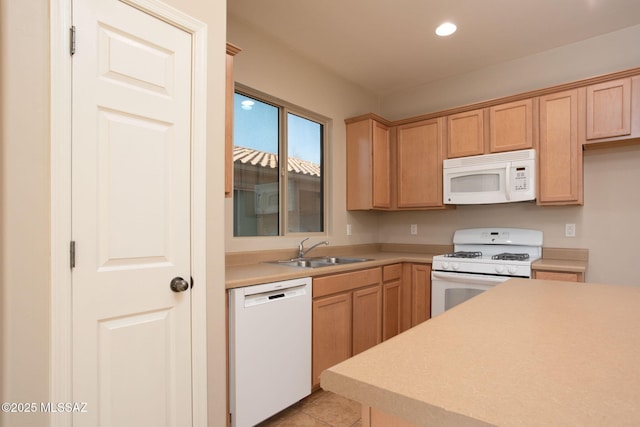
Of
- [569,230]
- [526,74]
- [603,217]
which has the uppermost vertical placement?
[526,74]

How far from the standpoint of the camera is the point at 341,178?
142 inches

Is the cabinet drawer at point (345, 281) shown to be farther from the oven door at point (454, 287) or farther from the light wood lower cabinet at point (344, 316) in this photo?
the oven door at point (454, 287)

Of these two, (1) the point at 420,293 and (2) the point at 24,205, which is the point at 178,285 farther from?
(1) the point at 420,293

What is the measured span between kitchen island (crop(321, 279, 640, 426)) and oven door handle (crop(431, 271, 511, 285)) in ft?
5.84

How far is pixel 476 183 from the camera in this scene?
317 cm

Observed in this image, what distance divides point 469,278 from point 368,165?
142 cm

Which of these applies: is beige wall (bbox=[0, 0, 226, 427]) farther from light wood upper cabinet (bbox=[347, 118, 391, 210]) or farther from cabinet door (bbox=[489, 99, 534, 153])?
cabinet door (bbox=[489, 99, 534, 153])

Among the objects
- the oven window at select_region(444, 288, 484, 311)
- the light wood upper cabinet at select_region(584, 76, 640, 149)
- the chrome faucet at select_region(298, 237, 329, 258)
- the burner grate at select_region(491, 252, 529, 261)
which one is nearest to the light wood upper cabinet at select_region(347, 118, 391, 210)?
the chrome faucet at select_region(298, 237, 329, 258)

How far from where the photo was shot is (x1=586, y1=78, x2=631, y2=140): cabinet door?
8.32 feet

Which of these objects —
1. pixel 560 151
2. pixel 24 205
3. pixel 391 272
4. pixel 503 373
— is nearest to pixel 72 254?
pixel 24 205

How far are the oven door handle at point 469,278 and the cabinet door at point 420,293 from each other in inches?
5.2

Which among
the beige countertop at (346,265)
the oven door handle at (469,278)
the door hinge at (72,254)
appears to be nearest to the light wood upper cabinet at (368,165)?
the beige countertop at (346,265)

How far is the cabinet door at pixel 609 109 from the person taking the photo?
2535 mm

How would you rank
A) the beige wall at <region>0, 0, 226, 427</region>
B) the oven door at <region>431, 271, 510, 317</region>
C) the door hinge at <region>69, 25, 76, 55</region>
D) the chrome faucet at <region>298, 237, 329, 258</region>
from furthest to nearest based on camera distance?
the chrome faucet at <region>298, 237, 329, 258</region>, the oven door at <region>431, 271, 510, 317</region>, the door hinge at <region>69, 25, 76, 55</region>, the beige wall at <region>0, 0, 226, 427</region>
